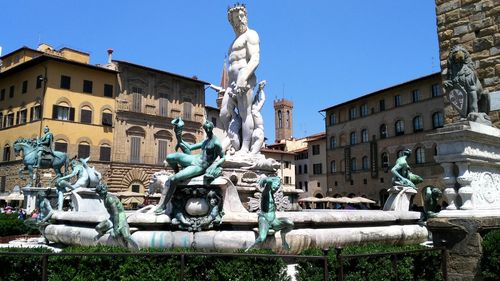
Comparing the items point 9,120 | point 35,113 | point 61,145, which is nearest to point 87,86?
point 35,113

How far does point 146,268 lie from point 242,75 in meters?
6.64

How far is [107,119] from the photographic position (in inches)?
1726

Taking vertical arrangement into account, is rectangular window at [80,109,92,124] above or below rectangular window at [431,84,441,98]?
below

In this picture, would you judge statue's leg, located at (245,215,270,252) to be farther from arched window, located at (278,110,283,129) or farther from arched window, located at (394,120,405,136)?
arched window, located at (278,110,283,129)

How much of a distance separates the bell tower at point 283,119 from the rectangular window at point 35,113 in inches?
2711

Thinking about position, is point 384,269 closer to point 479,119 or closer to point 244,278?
point 244,278

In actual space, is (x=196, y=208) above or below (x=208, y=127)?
below

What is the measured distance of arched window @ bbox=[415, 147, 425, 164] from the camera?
148ft

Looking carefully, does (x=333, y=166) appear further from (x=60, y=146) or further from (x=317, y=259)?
(x=317, y=259)

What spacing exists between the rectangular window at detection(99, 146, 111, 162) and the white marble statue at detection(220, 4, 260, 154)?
112 ft

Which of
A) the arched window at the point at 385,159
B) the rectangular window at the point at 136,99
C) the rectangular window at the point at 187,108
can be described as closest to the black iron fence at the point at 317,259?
the rectangular window at the point at 136,99

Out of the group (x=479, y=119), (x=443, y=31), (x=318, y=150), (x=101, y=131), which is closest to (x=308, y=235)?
(x=479, y=119)

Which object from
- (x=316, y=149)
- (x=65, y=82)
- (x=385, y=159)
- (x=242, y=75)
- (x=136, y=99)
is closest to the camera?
(x=242, y=75)

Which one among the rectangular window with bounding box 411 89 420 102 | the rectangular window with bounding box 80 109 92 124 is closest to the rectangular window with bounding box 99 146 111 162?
the rectangular window with bounding box 80 109 92 124
